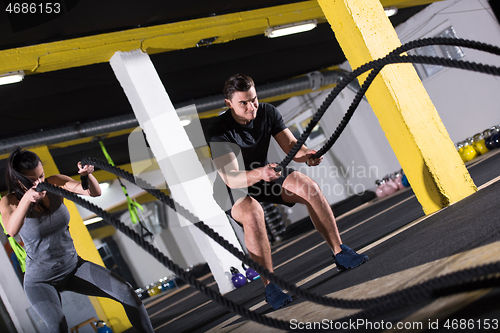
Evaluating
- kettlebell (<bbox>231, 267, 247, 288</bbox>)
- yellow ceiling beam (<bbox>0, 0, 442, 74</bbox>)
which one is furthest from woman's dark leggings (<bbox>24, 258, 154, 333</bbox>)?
yellow ceiling beam (<bbox>0, 0, 442, 74</bbox>)

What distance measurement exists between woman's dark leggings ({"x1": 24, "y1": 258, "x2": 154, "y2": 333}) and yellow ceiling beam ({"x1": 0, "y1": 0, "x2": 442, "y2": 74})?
282cm

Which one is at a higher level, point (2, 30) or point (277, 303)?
point (2, 30)

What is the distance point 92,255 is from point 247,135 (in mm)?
4666

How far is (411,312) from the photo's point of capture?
1075mm

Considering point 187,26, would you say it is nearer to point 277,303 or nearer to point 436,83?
point 277,303

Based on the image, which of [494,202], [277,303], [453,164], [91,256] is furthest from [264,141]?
[91,256]

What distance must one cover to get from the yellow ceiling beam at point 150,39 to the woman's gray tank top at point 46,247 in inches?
104

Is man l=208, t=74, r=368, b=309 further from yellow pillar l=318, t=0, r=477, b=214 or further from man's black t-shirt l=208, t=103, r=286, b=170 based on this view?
yellow pillar l=318, t=0, r=477, b=214

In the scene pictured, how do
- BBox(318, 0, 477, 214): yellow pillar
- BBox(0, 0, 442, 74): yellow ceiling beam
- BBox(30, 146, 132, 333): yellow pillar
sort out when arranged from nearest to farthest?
BBox(318, 0, 477, 214): yellow pillar → BBox(0, 0, 442, 74): yellow ceiling beam → BBox(30, 146, 132, 333): yellow pillar

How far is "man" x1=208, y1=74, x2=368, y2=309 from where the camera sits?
206 cm

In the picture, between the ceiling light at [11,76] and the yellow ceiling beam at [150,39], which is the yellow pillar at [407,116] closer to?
the yellow ceiling beam at [150,39]

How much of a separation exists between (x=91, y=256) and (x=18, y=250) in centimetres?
187

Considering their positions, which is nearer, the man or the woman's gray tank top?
the woman's gray tank top

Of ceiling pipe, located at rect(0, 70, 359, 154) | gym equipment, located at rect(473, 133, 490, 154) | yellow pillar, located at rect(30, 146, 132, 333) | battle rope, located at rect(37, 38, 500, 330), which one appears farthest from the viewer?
gym equipment, located at rect(473, 133, 490, 154)
